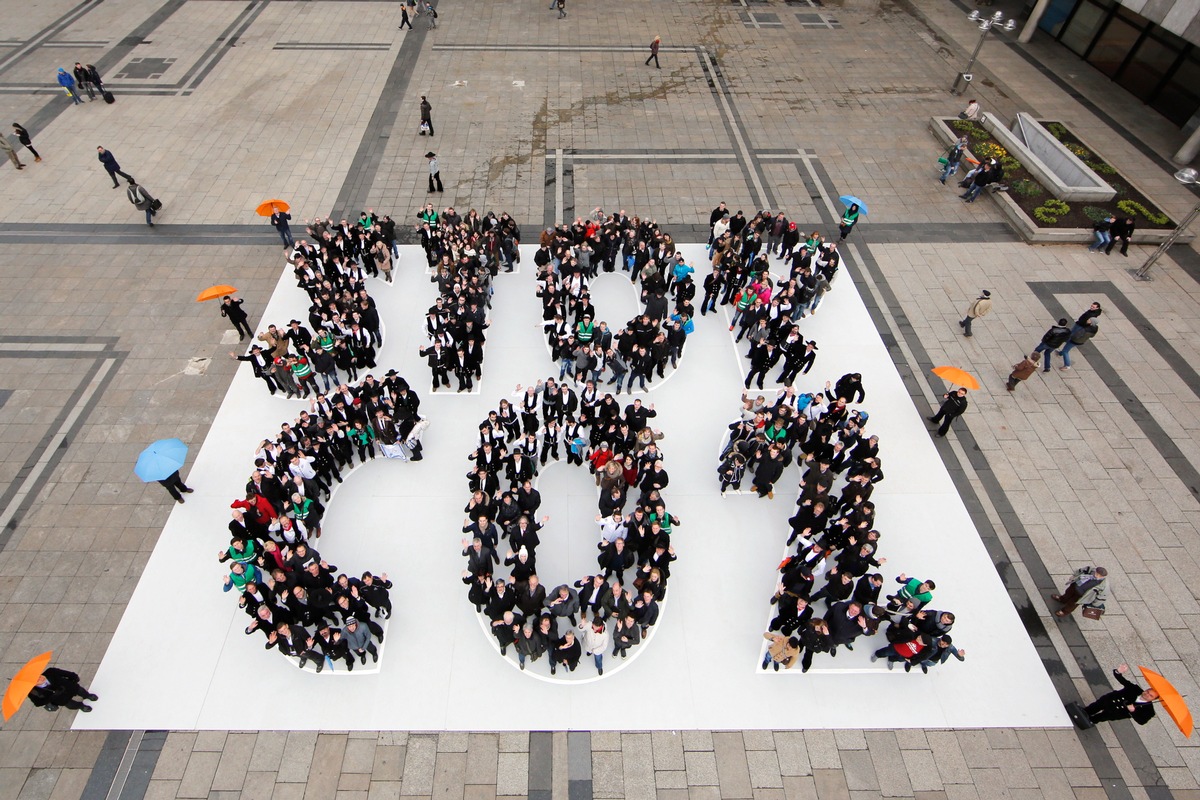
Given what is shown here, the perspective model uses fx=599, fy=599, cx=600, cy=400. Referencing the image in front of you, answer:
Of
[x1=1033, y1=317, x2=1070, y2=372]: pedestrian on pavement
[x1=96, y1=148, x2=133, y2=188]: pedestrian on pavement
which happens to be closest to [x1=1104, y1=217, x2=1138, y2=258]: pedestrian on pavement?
[x1=1033, y1=317, x2=1070, y2=372]: pedestrian on pavement

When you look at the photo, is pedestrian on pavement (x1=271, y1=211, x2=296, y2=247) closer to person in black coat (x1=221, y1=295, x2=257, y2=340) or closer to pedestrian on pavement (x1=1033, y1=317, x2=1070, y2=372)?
person in black coat (x1=221, y1=295, x2=257, y2=340)

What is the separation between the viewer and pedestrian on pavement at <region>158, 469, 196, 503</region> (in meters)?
12.5

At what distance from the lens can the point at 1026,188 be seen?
2119 cm

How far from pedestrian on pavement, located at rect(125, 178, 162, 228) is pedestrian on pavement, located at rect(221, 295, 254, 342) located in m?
6.12

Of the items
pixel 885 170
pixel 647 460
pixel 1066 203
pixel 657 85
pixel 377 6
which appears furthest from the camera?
pixel 377 6

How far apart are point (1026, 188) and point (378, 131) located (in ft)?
79.3

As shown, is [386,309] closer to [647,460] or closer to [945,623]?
[647,460]

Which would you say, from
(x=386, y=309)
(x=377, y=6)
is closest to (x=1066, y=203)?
(x=386, y=309)

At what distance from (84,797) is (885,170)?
2751 centimetres

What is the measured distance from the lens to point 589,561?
12180 mm

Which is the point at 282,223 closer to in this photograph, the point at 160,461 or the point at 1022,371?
the point at 160,461

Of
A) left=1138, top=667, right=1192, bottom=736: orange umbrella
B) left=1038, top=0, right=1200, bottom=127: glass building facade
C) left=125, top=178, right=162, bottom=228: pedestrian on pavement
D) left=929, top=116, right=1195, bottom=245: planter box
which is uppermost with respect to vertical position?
left=1038, top=0, right=1200, bottom=127: glass building facade

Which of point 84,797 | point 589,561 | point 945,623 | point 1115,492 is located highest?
point 945,623

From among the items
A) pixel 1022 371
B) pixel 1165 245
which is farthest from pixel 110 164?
pixel 1165 245
